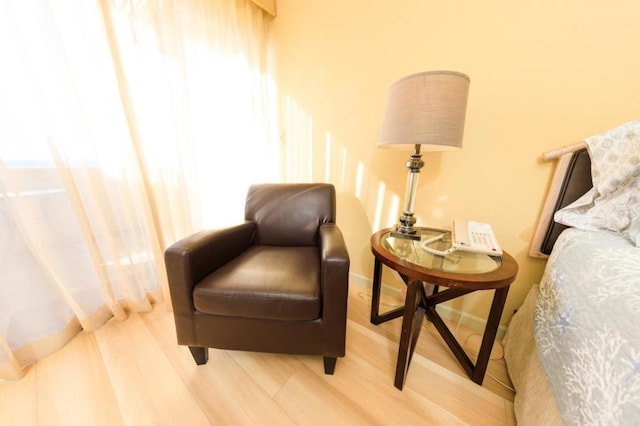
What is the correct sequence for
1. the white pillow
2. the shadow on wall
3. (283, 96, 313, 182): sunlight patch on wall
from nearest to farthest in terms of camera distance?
the white pillow, the shadow on wall, (283, 96, 313, 182): sunlight patch on wall

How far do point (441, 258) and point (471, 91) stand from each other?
0.82 metres

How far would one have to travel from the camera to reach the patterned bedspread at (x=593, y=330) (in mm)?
393

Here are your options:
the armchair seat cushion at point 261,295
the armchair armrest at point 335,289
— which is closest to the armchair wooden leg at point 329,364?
the armchair armrest at point 335,289

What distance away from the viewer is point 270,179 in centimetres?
182

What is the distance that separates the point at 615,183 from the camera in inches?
28.1

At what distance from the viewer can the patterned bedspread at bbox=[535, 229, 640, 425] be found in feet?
1.29

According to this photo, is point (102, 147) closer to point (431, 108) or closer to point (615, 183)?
point (431, 108)

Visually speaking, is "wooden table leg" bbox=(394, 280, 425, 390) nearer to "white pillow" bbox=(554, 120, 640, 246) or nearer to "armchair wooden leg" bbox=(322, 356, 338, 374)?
"armchair wooden leg" bbox=(322, 356, 338, 374)

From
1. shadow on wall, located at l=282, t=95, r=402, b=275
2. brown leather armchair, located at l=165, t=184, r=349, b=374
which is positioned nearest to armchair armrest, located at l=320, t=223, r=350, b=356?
brown leather armchair, located at l=165, t=184, r=349, b=374

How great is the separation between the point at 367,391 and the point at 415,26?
1.74 metres

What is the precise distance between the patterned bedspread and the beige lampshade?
518 mm

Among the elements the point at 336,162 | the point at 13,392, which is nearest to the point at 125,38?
the point at 336,162

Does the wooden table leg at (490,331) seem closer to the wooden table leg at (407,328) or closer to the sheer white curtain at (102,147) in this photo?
the wooden table leg at (407,328)

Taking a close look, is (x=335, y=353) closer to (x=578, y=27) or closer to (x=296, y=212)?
(x=296, y=212)
